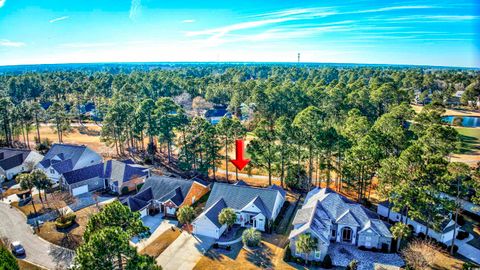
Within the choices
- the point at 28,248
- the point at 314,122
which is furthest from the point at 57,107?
the point at 314,122

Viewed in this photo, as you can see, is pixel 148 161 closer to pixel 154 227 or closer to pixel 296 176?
pixel 154 227

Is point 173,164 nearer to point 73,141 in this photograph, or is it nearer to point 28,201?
point 28,201

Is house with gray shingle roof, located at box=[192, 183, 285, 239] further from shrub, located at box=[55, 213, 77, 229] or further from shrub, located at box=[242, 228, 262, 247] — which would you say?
shrub, located at box=[55, 213, 77, 229]

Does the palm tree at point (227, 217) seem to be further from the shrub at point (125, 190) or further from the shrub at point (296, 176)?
the shrub at point (125, 190)

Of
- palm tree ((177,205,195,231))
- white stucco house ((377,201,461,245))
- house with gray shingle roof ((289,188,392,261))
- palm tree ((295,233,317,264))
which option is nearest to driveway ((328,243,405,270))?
house with gray shingle roof ((289,188,392,261))

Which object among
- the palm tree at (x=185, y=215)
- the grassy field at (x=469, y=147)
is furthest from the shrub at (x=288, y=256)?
the grassy field at (x=469, y=147)

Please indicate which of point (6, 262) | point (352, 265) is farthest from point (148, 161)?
point (352, 265)
